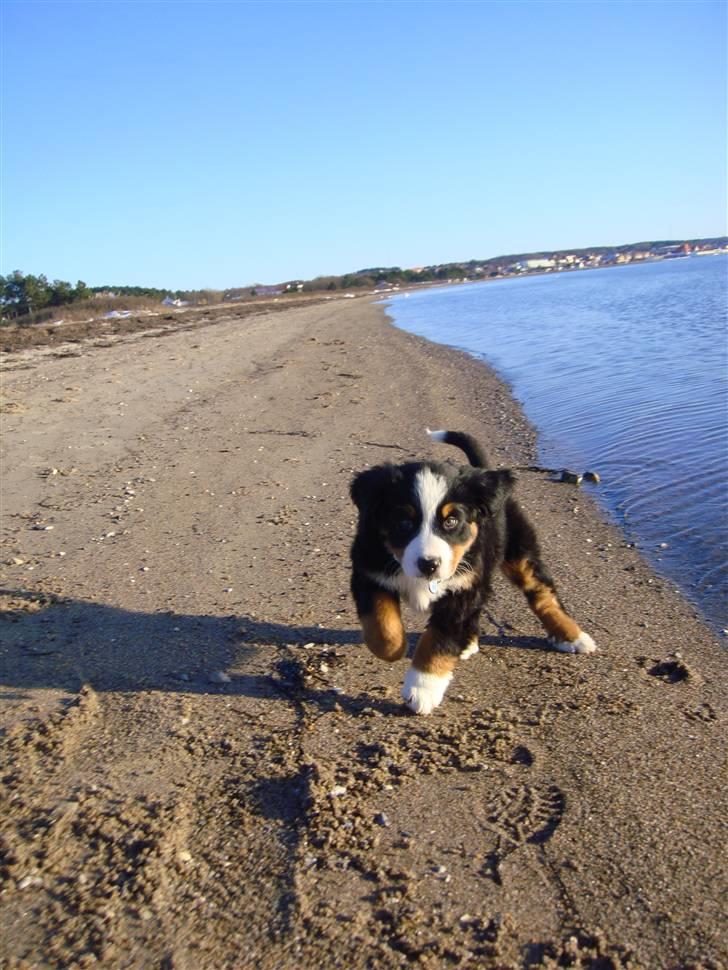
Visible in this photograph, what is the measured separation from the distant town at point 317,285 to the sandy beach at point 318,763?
110 ft

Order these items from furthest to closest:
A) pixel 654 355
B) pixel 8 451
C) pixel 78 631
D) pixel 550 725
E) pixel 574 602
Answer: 1. pixel 654 355
2. pixel 8 451
3. pixel 574 602
4. pixel 78 631
5. pixel 550 725

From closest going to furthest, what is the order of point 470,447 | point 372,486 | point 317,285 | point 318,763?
point 318,763
point 372,486
point 470,447
point 317,285

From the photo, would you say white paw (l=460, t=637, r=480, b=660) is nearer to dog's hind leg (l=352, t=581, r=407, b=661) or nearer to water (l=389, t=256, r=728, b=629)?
dog's hind leg (l=352, t=581, r=407, b=661)

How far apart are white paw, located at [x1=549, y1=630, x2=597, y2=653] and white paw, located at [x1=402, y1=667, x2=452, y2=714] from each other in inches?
32.5

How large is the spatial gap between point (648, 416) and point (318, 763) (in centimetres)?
780

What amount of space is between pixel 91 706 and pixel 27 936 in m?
1.31

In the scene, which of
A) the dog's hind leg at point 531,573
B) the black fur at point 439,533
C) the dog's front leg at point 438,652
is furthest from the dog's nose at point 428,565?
the dog's hind leg at point 531,573

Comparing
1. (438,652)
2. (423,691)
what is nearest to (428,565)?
(438,652)

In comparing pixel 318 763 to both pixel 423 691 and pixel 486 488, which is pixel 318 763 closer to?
pixel 423 691

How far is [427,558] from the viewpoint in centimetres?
321

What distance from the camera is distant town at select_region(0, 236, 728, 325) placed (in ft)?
126

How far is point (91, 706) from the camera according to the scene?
11.0 feet

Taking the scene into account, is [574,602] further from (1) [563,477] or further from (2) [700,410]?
(2) [700,410]

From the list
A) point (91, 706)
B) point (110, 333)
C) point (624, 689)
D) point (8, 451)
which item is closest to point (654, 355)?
point (8, 451)
